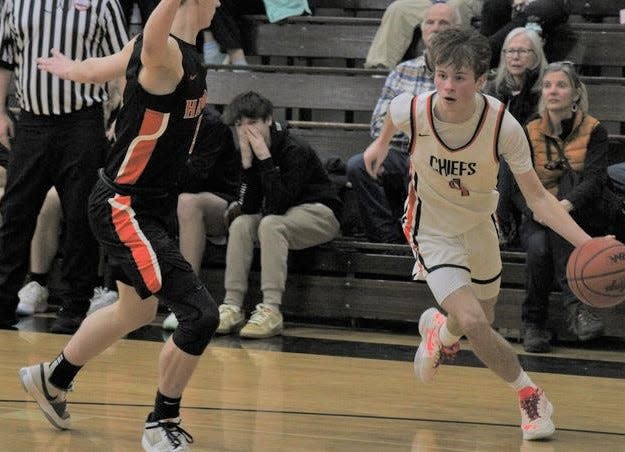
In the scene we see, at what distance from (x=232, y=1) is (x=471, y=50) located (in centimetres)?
466

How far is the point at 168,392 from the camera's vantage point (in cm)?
405

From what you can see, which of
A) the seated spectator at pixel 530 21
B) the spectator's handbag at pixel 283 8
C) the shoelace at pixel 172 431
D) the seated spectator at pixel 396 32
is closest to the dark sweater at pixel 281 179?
the seated spectator at pixel 396 32

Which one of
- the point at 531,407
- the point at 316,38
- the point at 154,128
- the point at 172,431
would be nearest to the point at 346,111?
the point at 316,38

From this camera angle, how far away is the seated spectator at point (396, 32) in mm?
8148

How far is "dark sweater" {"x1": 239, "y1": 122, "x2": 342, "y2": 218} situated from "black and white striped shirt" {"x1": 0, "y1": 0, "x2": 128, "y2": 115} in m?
0.98

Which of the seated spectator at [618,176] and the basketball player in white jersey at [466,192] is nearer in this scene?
the basketball player in white jersey at [466,192]

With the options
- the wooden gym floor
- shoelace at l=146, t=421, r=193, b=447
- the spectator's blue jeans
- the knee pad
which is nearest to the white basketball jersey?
the wooden gym floor

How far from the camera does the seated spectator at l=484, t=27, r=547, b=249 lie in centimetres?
707

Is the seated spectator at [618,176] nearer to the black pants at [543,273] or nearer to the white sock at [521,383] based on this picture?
the black pants at [543,273]

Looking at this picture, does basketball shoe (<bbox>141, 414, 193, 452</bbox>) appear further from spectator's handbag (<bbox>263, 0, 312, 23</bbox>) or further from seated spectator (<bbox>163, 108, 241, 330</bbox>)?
A: spectator's handbag (<bbox>263, 0, 312, 23</bbox>)

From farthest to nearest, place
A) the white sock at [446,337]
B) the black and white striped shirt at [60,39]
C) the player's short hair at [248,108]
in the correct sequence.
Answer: the player's short hair at [248,108] → the black and white striped shirt at [60,39] → the white sock at [446,337]

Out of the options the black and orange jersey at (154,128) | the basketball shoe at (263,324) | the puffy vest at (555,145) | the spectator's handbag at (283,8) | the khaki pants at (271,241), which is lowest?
the basketball shoe at (263,324)

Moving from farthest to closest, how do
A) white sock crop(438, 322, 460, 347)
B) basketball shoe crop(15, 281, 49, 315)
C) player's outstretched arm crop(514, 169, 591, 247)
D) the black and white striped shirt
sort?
basketball shoe crop(15, 281, 49, 315) < the black and white striped shirt < white sock crop(438, 322, 460, 347) < player's outstretched arm crop(514, 169, 591, 247)

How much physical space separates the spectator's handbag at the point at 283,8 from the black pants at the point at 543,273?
3.00 meters
